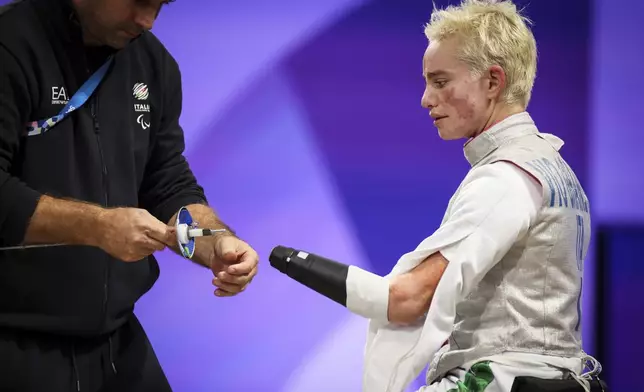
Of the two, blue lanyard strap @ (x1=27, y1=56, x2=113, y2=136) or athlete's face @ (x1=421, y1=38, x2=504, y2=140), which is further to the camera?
athlete's face @ (x1=421, y1=38, x2=504, y2=140)

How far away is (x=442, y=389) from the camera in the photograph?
71.4 inches

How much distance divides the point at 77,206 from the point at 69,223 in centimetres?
4

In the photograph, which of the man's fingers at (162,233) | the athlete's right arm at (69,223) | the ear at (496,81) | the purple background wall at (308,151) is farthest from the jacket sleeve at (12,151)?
the purple background wall at (308,151)

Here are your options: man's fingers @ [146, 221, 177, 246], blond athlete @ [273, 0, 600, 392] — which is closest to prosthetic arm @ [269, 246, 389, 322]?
blond athlete @ [273, 0, 600, 392]

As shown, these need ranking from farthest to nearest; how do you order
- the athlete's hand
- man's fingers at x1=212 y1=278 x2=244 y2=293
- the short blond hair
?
the short blond hair → man's fingers at x1=212 y1=278 x2=244 y2=293 → the athlete's hand

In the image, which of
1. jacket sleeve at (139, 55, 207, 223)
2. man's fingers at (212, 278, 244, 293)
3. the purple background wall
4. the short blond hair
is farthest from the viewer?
the purple background wall

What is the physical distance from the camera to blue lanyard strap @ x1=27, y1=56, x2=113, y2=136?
5.57ft

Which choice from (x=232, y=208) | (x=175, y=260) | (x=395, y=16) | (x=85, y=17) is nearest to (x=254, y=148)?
(x=232, y=208)

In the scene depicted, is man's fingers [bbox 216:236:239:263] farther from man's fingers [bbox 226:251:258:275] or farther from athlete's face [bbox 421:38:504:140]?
athlete's face [bbox 421:38:504:140]

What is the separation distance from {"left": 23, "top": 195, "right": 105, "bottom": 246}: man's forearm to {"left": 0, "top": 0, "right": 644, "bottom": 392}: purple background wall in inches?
54.3

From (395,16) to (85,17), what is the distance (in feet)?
5.23

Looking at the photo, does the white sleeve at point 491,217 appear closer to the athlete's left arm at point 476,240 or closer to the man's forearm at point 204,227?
the athlete's left arm at point 476,240

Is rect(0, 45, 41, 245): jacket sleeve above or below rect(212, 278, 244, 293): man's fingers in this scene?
above

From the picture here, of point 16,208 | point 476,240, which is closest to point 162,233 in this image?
point 16,208
